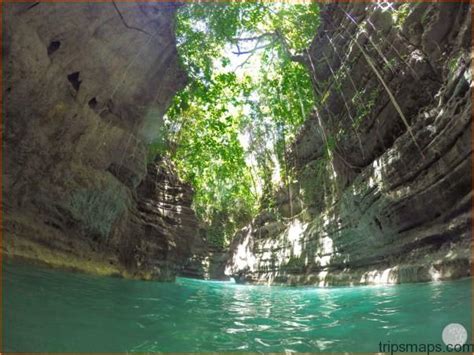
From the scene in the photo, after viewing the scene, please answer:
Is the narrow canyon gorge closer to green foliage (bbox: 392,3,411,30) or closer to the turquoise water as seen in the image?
green foliage (bbox: 392,3,411,30)

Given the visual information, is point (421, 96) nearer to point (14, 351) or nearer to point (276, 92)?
point (276, 92)

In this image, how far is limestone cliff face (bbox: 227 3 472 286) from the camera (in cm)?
642

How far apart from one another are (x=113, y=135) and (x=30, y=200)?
2.87 metres

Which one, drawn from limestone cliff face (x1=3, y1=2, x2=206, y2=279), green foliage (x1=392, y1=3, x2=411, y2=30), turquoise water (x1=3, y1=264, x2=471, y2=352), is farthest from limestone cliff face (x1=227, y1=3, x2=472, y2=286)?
limestone cliff face (x1=3, y1=2, x2=206, y2=279)

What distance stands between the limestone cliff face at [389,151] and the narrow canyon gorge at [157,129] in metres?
0.04

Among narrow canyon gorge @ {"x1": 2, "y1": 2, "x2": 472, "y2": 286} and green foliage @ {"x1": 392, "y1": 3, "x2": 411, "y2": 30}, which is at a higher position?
green foliage @ {"x1": 392, "y1": 3, "x2": 411, "y2": 30}

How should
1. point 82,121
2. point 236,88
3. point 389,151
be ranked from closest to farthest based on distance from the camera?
point 82,121, point 389,151, point 236,88

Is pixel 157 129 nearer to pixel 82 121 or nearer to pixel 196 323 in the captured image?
pixel 82 121

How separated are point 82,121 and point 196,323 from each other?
575 cm

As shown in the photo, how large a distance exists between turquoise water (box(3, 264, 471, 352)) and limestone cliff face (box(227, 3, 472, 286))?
218 centimetres

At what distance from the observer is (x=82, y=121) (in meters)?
7.48

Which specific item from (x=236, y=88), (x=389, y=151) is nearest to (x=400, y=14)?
(x=389, y=151)

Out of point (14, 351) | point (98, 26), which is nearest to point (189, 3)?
point (98, 26)

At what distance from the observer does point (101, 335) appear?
112 inches
